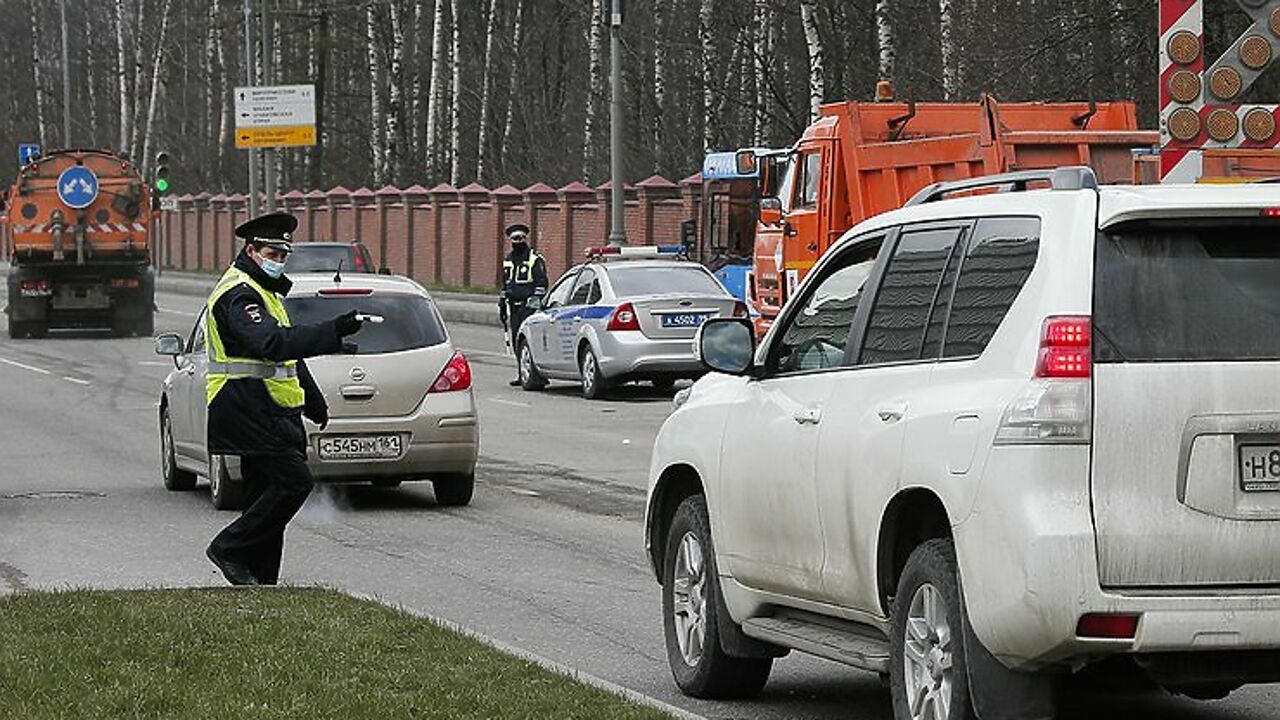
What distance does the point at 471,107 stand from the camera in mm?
81562

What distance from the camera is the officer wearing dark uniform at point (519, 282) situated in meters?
32.0

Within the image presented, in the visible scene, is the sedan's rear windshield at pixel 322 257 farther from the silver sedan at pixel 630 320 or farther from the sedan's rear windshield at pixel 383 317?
the sedan's rear windshield at pixel 383 317

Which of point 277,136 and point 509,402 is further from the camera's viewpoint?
point 277,136

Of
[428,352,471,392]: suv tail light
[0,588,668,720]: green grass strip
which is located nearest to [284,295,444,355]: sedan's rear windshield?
[428,352,471,392]: suv tail light

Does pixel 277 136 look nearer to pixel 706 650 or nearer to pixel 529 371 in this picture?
pixel 529 371

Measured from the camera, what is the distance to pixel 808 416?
335 inches

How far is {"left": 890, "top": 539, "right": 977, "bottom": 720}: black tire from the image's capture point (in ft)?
24.4

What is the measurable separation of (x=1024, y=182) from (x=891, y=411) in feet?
3.77

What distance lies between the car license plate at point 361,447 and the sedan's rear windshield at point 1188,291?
32.8ft

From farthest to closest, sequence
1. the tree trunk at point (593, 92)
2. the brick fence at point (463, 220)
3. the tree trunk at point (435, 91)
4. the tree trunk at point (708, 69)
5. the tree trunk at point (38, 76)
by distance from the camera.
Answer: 1. the tree trunk at point (38, 76)
2. the tree trunk at point (435, 91)
3. the tree trunk at point (593, 92)
4. the tree trunk at point (708, 69)
5. the brick fence at point (463, 220)

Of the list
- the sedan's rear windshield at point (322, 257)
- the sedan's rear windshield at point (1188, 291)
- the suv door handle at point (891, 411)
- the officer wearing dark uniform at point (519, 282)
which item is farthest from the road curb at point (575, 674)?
the sedan's rear windshield at point (322, 257)

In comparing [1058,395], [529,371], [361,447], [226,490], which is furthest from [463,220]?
[1058,395]

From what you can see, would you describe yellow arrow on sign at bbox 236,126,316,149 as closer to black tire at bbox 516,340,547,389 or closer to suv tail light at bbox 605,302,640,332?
black tire at bbox 516,340,547,389

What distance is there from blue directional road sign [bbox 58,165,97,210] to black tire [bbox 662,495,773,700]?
35.2m
